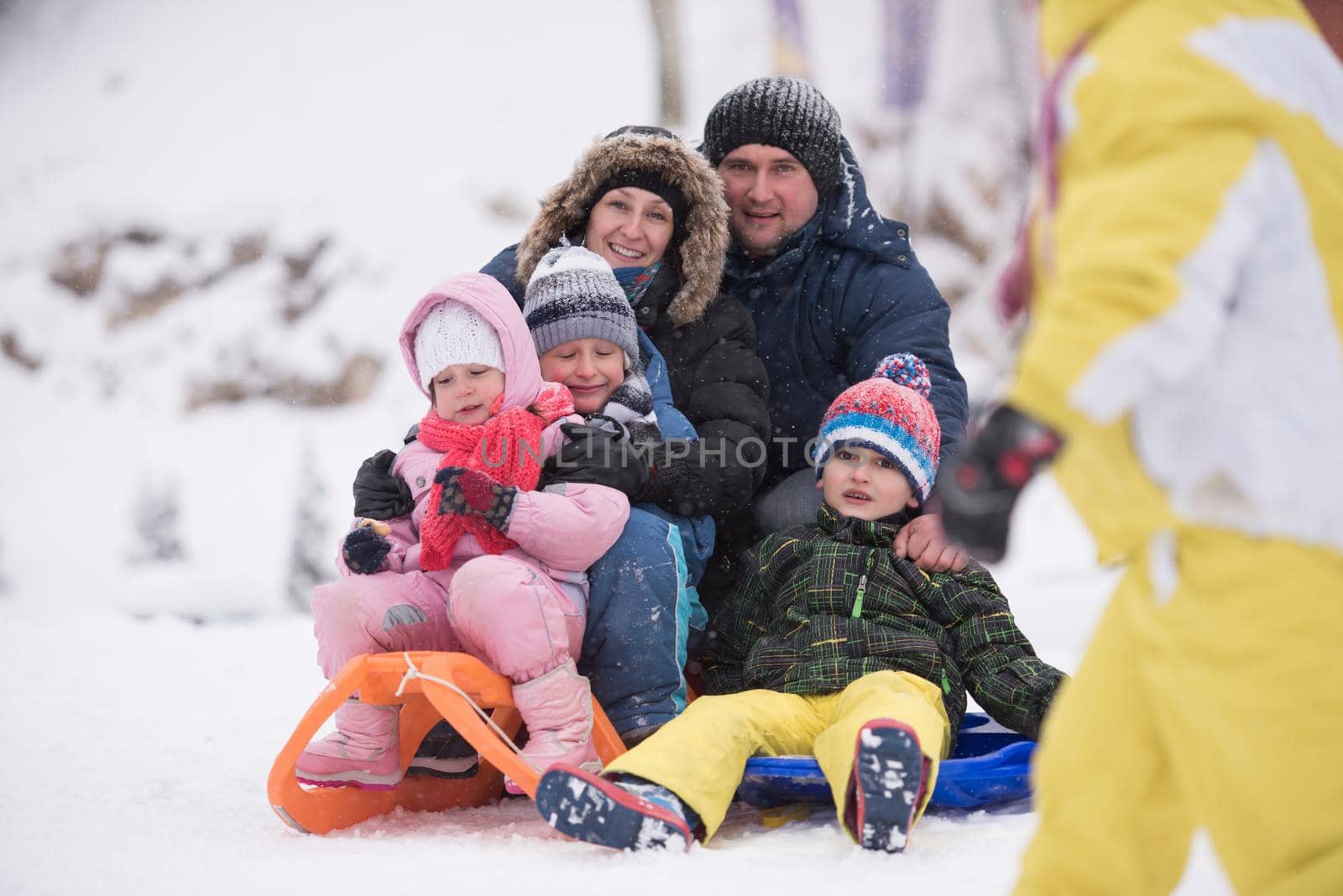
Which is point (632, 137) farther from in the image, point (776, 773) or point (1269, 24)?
point (1269, 24)

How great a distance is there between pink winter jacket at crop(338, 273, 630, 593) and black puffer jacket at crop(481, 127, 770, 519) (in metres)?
0.36

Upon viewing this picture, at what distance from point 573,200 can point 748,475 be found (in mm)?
735

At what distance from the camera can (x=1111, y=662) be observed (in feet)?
3.67

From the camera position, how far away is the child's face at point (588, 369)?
91.9 inches

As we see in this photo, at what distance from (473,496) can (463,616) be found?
0.61 feet

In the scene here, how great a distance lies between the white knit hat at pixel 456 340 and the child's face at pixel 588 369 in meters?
0.21

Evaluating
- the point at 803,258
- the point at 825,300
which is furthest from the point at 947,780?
the point at 803,258

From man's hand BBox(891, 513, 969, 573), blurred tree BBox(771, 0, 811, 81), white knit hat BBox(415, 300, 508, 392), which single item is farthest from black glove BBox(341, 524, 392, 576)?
blurred tree BBox(771, 0, 811, 81)

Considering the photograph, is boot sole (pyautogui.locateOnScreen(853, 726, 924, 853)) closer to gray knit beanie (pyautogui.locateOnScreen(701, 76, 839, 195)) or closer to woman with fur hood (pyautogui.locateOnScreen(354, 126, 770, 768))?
woman with fur hood (pyautogui.locateOnScreen(354, 126, 770, 768))

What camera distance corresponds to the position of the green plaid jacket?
6.82ft

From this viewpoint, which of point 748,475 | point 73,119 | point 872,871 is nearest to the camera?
point 872,871

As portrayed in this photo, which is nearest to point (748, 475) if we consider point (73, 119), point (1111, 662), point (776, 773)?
point (776, 773)

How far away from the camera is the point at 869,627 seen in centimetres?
212

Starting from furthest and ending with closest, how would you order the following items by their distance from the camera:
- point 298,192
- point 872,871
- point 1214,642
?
point 298,192, point 872,871, point 1214,642
